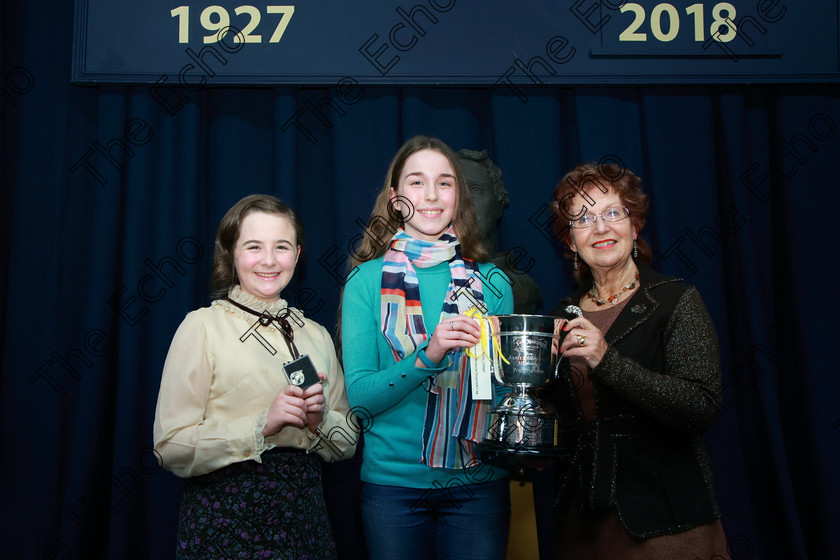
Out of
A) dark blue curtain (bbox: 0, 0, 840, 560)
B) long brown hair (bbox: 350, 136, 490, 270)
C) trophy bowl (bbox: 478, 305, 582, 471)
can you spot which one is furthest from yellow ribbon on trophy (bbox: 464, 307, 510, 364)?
dark blue curtain (bbox: 0, 0, 840, 560)

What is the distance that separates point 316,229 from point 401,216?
3.04 ft

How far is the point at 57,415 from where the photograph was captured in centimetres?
254

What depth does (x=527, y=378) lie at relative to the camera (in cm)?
159

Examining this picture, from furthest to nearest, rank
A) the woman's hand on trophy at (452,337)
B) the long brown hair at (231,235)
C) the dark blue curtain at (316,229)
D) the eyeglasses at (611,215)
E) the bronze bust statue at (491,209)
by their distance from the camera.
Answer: the dark blue curtain at (316,229) → the bronze bust statue at (491,209) → the long brown hair at (231,235) → the eyeglasses at (611,215) → the woman's hand on trophy at (452,337)

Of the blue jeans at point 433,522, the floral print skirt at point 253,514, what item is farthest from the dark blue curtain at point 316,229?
the blue jeans at point 433,522

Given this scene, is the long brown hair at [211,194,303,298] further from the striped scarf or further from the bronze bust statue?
the bronze bust statue

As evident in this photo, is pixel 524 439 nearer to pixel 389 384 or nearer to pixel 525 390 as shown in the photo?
pixel 525 390

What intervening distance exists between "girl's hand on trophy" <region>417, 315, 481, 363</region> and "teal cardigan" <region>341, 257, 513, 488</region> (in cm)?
5

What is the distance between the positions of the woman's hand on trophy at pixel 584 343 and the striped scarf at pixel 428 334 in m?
0.28

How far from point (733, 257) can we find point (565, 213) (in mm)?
1274

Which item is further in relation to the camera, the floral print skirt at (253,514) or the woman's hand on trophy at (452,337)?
the floral print skirt at (253,514)

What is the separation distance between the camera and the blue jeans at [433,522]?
5.25 feet

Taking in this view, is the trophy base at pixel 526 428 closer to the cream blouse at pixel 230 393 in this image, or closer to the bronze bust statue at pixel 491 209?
the cream blouse at pixel 230 393

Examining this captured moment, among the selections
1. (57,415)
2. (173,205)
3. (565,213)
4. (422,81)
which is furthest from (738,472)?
(57,415)
